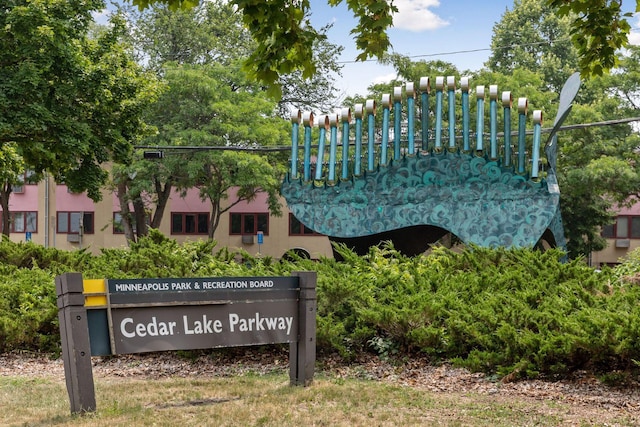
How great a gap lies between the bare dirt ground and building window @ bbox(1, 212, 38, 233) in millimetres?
47497

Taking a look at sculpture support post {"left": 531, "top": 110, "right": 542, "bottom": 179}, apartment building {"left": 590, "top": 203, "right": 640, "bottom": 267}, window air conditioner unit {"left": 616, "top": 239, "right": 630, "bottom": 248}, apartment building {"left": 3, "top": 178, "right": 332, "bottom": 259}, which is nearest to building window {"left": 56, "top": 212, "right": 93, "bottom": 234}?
apartment building {"left": 3, "top": 178, "right": 332, "bottom": 259}

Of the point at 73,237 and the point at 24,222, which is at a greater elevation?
the point at 24,222

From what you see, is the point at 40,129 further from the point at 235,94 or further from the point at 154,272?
the point at 235,94

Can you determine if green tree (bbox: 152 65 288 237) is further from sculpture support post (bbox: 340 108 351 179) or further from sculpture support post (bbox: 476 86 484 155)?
sculpture support post (bbox: 476 86 484 155)

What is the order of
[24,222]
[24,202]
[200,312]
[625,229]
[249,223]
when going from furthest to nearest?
1. [24,202]
2. [24,222]
3. [249,223]
4. [625,229]
5. [200,312]

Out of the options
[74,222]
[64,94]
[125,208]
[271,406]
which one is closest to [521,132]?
[64,94]

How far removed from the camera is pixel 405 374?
1019 centimetres

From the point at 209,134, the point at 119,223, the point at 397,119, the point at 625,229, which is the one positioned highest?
the point at 209,134

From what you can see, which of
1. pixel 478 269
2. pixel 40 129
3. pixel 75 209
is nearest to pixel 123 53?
pixel 40 129

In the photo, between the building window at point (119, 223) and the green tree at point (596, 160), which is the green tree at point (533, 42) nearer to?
the green tree at point (596, 160)

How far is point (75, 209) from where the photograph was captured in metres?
57.4

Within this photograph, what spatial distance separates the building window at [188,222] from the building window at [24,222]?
863cm

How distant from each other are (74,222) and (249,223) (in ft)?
34.8

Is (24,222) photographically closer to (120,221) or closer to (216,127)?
(120,221)
